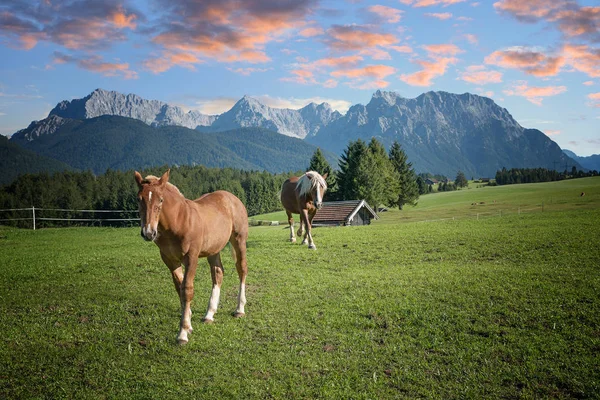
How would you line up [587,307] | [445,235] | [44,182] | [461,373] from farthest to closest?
[44,182]
[445,235]
[587,307]
[461,373]

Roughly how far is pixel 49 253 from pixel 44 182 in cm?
9970

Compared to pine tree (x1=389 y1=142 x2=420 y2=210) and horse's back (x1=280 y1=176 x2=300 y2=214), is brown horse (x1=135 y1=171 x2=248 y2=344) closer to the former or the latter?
horse's back (x1=280 y1=176 x2=300 y2=214)

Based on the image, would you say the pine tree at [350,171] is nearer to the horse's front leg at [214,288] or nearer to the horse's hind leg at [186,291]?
the horse's front leg at [214,288]

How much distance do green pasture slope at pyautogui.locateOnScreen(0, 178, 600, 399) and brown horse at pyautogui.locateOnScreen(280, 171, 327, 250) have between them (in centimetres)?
384

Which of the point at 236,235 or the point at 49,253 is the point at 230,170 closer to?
the point at 49,253

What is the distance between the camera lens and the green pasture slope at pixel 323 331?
546cm

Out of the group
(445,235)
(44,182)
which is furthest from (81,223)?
(445,235)

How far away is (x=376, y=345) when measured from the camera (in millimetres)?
6691

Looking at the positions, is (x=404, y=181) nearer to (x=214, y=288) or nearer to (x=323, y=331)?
(x=214, y=288)

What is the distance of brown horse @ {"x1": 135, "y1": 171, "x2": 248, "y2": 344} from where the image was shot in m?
6.19

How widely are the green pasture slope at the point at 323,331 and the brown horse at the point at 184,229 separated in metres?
0.85

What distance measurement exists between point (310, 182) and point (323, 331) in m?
10.9

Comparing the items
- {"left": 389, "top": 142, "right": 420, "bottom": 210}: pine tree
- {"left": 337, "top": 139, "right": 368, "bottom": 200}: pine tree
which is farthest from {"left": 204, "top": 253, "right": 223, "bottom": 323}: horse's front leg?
{"left": 389, "top": 142, "right": 420, "bottom": 210}: pine tree

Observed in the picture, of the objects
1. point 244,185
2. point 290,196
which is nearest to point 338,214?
→ point 290,196
